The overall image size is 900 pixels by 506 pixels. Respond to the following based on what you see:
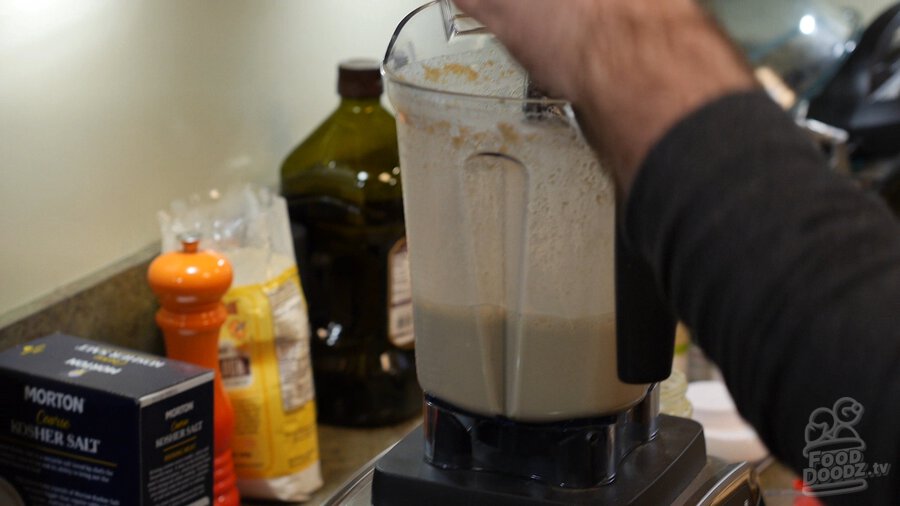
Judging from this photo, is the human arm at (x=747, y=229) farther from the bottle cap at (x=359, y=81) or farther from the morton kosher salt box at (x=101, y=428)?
the bottle cap at (x=359, y=81)

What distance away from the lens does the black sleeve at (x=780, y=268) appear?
40cm

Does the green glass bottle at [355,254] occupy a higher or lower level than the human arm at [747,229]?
lower

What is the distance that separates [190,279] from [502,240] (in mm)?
379

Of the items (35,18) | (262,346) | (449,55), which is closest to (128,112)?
(35,18)

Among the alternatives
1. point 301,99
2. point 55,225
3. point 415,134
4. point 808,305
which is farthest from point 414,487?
point 301,99

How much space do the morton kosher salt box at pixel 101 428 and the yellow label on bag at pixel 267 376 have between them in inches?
5.5

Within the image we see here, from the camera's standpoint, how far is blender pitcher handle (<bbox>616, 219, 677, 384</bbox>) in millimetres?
591

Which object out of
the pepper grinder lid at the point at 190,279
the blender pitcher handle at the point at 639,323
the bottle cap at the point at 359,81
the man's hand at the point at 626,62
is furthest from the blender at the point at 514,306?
the bottle cap at the point at 359,81

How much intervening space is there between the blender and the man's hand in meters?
0.11

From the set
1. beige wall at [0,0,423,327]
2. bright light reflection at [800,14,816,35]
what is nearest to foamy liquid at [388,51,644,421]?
beige wall at [0,0,423,327]

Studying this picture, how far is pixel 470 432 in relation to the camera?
2.27 ft

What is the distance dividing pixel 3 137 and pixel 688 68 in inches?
26.3

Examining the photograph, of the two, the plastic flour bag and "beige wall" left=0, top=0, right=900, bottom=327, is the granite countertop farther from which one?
"beige wall" left=0, top=0, right=900, bottom=327

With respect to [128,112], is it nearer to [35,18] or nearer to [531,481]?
[35,18]
